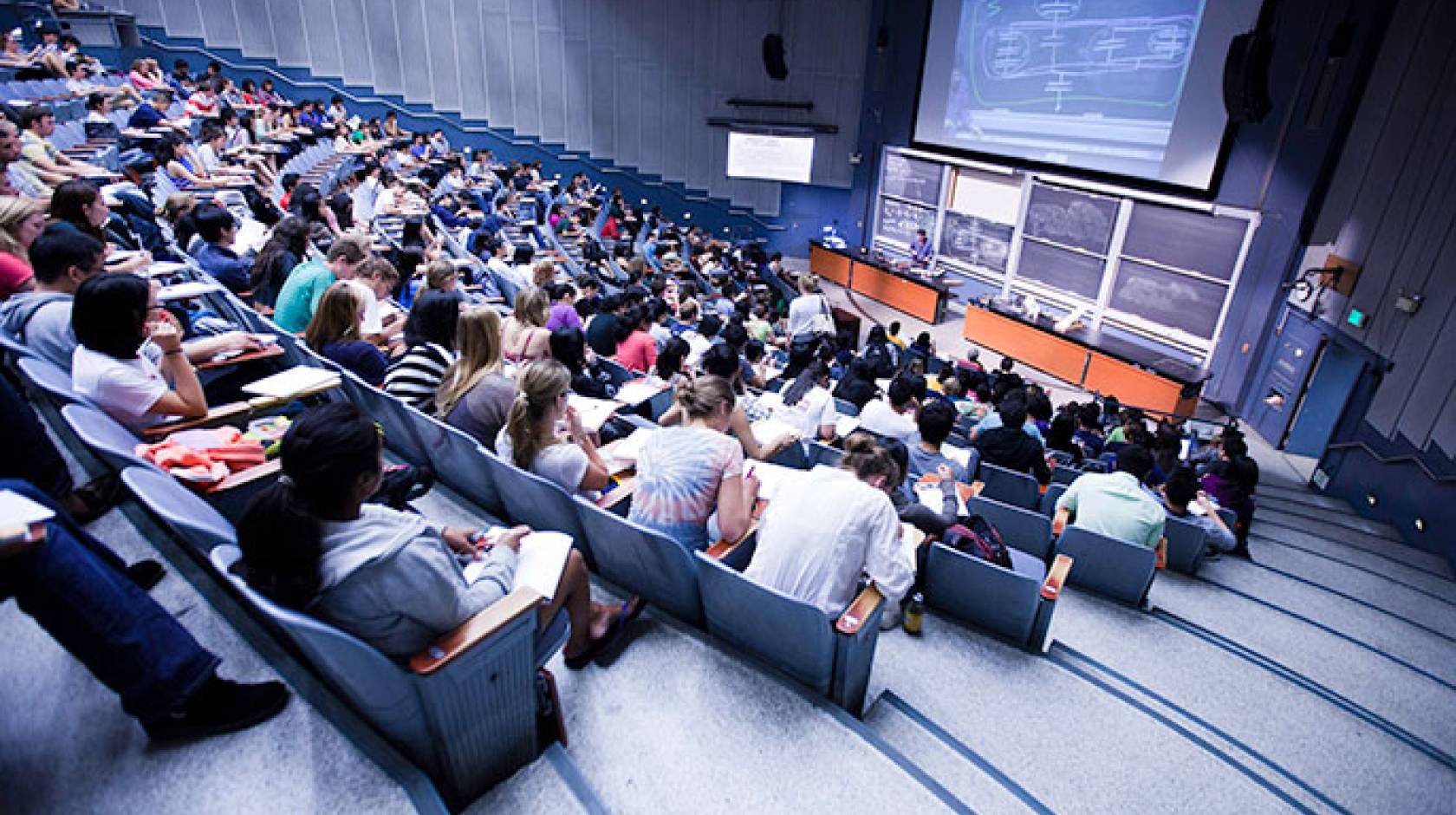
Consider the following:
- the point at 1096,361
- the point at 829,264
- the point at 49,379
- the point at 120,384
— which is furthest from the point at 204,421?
the point at 829,264

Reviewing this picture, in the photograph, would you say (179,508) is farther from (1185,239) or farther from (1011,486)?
(1185,239)

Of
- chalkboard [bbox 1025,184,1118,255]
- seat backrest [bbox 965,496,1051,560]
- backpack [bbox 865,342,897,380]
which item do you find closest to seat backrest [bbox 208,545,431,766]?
seat backrest [bbox 965,496,1051,560]

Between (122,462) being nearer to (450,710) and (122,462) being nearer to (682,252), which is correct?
(450,710)

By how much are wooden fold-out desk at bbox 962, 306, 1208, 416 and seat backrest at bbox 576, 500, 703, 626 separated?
8.23m

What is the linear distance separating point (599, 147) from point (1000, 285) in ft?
32.3

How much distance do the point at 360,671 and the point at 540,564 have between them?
24.3 inches

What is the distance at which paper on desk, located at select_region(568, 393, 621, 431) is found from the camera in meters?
3.48

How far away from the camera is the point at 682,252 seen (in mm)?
13336

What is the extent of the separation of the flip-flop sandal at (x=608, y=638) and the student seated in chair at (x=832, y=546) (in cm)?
52

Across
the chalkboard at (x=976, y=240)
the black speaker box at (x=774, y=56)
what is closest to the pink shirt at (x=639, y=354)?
the chalkboard at (x=976, y=240)

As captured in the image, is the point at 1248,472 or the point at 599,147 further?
the point at 599,147

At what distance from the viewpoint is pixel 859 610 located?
2.31m

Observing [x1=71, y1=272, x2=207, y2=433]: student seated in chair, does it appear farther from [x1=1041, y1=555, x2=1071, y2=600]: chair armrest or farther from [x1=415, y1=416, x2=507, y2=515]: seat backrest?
[x1=1041, y1=555, x2=1071, y2=600]: chair armrest

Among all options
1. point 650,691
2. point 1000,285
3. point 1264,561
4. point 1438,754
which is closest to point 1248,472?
point 1264,561
